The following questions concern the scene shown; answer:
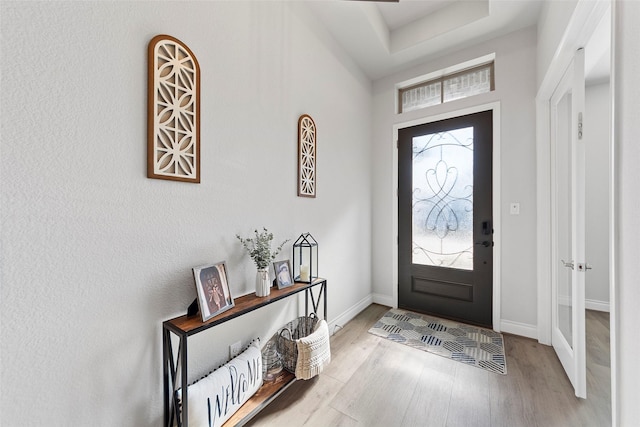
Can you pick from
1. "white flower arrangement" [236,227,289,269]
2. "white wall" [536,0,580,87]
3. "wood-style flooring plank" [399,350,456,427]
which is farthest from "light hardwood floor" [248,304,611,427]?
"white wall" [536,0,580,87]

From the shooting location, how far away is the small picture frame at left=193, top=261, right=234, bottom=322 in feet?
4.07

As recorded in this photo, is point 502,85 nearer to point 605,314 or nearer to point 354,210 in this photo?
point 354,210

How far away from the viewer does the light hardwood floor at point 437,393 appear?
1.45 metres

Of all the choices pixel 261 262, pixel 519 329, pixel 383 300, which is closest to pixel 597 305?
pixel 519 329

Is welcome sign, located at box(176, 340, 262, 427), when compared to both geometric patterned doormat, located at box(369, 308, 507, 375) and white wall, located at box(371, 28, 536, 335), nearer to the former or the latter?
geometric patterned doormat, located at box(369, 308, 507, 375)

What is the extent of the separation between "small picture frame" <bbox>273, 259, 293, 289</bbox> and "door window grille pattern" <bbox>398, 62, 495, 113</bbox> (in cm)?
242

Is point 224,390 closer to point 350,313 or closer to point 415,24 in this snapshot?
point 350,313

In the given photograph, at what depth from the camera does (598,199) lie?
2.92 m

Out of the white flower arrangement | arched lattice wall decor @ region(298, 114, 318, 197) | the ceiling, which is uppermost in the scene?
the ceiling

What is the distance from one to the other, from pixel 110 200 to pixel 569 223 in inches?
107

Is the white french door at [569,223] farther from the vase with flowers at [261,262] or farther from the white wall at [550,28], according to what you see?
the vase with flowers at [261,262]

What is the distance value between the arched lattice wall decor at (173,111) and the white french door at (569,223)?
7.38 ft

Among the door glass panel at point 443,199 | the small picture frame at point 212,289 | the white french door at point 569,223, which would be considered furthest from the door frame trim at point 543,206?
the small picture frame at point 212,289

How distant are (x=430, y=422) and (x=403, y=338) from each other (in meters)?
0.93
